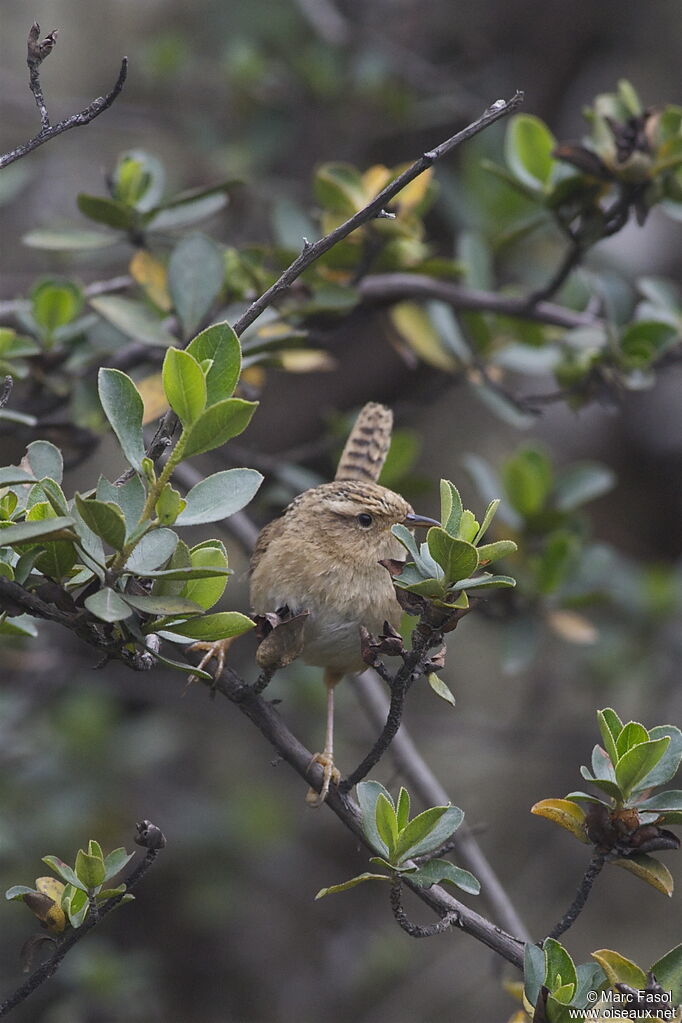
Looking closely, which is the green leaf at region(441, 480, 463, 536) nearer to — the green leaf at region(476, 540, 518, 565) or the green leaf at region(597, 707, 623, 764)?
the green leaf at region(476, 540, 518, 565)

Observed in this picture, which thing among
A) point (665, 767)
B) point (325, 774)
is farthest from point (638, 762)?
point (325, 774)

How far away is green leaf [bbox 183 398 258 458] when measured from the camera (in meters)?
1.56

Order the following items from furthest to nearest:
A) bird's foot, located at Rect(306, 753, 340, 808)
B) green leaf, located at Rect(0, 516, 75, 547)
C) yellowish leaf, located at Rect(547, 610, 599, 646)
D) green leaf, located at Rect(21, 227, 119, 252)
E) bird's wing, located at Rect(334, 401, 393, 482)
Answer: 1. yellowish leaf, located at Rect(547, 610, 599, 646)
2. bird's wing, located at Rect(334, 401, 393, 482)
3. green leaf, located at Rect(21, 227, 119, 252)
4. bird's foot, located at Rect(306, 753, 340, 808)
5. green leaf, located at Rect(0, 516, 75, 547)

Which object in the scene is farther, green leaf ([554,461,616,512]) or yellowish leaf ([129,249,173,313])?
green leaf ([554,461,616,512])

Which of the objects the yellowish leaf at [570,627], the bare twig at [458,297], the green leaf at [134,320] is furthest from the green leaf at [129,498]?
the yellowish leaf at [570,627]

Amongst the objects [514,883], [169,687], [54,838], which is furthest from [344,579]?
[514,883]

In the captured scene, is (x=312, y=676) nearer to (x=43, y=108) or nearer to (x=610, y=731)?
(x=610, y=731)

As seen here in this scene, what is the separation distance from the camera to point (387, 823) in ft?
6.01

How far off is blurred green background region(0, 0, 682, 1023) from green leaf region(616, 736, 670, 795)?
199 centimetres

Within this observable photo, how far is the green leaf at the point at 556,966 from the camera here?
174 centimetres

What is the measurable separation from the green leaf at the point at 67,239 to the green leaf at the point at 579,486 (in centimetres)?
165

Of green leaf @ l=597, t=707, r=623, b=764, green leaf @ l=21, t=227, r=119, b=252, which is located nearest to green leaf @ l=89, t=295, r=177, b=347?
green leaf @ l=21, t=227, r=119, b=252

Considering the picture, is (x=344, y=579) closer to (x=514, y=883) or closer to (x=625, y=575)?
(x=625, y=575)

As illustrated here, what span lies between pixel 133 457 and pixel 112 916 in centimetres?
363
